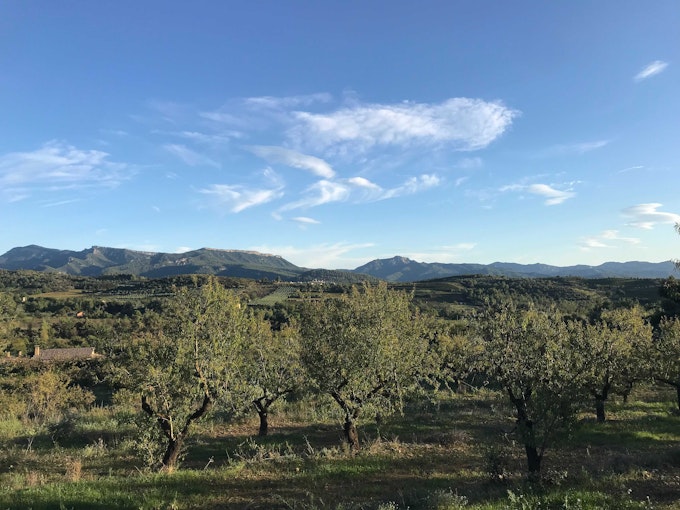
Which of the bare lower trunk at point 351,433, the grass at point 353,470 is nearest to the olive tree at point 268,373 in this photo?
the grass at point 353,470

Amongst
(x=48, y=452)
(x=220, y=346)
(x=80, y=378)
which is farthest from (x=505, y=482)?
(x=80, y=378)

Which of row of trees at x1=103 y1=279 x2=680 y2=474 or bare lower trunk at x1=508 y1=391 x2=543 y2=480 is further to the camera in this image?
row of trees at x1=103 y1=279 x2=680 y2=474

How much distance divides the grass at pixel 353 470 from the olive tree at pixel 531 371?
115cm

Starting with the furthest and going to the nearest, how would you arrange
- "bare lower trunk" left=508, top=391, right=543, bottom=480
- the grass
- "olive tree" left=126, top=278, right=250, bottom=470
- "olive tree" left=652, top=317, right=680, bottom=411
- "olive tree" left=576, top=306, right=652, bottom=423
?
"olive tree" left=652, top=317, right=680, bottom=411, "olive tree" left=576, top=306, right=652, bottom=423, "olive tree" left=126, top=278, right=250, bottom=470, "bare lower trunk" left=508, top=391, right=543, bottom=480, the grass

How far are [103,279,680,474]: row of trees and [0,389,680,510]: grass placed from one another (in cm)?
174

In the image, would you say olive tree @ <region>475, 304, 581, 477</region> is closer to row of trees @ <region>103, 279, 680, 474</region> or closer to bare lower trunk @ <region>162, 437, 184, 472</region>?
row of trees @ <region>103, 279, 680, 474</region>

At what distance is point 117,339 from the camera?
20.1 m

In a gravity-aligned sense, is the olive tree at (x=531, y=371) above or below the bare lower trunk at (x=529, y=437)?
above

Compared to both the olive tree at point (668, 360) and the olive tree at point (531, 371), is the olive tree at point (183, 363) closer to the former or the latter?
the olive tree at point (531, 371)

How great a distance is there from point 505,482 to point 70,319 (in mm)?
129729

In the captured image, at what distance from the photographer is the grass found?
1362cm

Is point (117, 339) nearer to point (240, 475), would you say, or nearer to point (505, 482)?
point (240, 475)

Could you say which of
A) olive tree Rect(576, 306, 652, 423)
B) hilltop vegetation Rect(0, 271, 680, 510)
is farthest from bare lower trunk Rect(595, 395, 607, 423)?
hilltop vegetation Rect(0, 271, 680, 510)

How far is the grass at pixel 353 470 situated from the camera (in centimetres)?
1362
